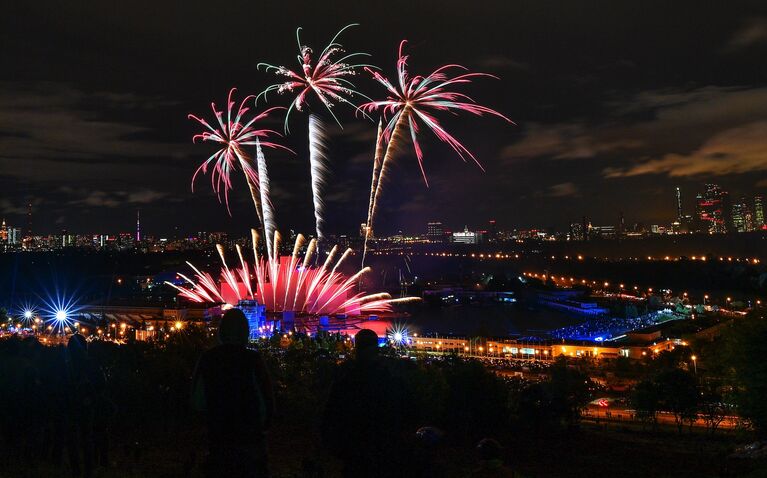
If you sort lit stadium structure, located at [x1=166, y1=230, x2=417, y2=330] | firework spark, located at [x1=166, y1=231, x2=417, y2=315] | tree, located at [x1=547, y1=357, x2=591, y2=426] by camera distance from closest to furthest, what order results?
tree, located at [x1=547, y1=357, x2=591, y2=426] < lit stadium structure, located at [x1=166, y1=230, x2=417, y2=330] < firework spark, located at [x1=166, y1=231, x2=417, y2=315]

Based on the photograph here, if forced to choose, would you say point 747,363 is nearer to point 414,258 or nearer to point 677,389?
point 677,389

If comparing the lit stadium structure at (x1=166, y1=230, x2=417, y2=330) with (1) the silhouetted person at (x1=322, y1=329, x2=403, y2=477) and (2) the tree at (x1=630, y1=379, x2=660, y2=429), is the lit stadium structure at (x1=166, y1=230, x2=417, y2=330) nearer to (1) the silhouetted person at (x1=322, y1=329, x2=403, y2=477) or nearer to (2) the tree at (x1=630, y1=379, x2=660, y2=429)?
(2) the tree at (x1=630, y1=379, x2=660, y2=429)

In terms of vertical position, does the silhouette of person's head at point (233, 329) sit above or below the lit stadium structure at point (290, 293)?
below

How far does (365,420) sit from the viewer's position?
1.92 m

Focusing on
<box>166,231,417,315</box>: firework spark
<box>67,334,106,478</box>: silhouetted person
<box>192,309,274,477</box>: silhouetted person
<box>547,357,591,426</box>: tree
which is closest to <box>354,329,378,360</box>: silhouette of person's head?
<box>192,309,274,477</box>: silhouetted person

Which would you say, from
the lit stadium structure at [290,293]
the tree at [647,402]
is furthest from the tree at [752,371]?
the lit stadium structure at [290,293]

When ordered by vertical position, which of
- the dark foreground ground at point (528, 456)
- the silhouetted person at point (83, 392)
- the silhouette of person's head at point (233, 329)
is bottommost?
the dark foreground ground at point (528, 456)

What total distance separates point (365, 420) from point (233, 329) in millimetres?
622

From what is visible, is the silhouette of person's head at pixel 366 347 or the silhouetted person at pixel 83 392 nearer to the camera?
the silhouette of person's head at pixel 366 347

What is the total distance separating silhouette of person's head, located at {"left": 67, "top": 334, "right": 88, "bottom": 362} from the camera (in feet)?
10.6

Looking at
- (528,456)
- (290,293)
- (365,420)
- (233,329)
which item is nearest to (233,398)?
(233,329)

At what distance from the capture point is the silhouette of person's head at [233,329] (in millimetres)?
2127

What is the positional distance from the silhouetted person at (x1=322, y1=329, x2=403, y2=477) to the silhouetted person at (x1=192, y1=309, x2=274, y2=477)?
1.10 ft

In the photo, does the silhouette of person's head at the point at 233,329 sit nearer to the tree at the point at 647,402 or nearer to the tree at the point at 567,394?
the tree at the point at 567,394
